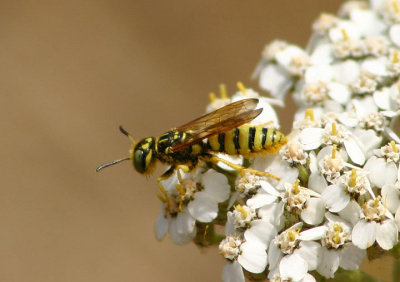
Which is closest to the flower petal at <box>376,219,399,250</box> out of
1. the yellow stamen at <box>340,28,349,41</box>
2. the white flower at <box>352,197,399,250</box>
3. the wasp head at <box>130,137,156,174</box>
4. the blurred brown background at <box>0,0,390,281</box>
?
the white flower at <box>352,197,399,250</box>

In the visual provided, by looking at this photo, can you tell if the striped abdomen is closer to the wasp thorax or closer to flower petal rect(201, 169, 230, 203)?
flower petal rect(201, 169, 230, 203)

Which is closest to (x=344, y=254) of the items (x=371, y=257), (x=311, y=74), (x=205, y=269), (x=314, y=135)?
(x=371, y=257)

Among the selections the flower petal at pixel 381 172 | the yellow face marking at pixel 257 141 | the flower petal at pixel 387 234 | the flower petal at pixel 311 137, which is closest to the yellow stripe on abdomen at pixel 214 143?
the yellow face marking at pixel 257 141

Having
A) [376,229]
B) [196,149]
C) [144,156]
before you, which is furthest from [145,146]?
[376,229]

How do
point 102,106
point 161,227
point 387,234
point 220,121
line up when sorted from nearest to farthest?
point 387,234 → point 220,121 → point 161,227 → point 102,106

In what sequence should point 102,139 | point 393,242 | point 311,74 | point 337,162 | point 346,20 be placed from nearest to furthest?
point 393,242 → point 337,162 → point 311,74 → point 346,20 → point 102,139

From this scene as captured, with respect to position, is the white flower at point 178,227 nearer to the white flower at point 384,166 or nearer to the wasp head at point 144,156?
the wasp head at point 144,156

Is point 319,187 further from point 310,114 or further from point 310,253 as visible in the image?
point 310,114

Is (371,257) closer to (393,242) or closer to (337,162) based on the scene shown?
(393,242)
